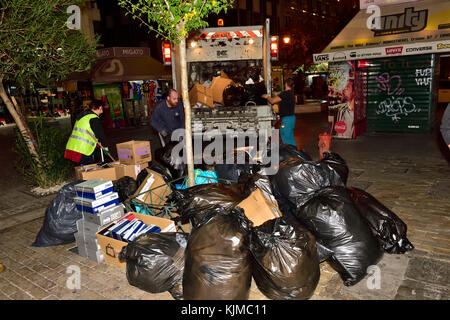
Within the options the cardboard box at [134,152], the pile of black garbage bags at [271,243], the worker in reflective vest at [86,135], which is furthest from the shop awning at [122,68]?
the pile of black garbage bags at [271,243]

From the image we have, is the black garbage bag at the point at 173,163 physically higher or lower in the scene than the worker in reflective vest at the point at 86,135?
lower

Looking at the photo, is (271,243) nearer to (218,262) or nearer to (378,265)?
(218,262)

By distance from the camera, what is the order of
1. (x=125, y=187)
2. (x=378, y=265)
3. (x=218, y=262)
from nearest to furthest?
(x=218, y=262), (x=378, y=265), (x=125, y=187)

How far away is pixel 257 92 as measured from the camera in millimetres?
8578

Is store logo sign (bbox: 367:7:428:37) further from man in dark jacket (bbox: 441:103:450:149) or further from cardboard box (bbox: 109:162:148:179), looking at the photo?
cardboard box (bbox: 109:162:148:179)

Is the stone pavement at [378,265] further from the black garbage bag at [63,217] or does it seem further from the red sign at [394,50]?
the red sign at [394,50]

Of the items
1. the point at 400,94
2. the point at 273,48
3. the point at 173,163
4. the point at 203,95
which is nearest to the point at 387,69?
the point at 400,94

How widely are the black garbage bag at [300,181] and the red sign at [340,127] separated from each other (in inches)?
258

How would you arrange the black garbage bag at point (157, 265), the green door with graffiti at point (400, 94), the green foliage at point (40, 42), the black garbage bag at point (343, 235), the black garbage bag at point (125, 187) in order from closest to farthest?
the black garbage bag at point (157, 265)
the black garbage bag at point (343, 235)
the black garbage bag at point (125, 187)
the green foliage at point (40, 42)
the green door with graffiti at point (400, 94)

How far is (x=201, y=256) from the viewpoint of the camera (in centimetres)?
278

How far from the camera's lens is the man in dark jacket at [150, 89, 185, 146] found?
6699 millimetres

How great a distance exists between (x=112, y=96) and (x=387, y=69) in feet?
41.1

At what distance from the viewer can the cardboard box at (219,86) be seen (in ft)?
27.8
